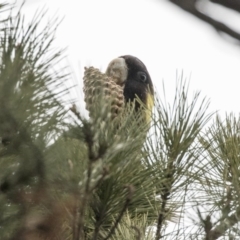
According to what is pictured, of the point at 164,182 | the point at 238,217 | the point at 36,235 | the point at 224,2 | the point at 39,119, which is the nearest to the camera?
the point at 224,2

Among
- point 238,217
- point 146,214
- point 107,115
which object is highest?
point 107,115

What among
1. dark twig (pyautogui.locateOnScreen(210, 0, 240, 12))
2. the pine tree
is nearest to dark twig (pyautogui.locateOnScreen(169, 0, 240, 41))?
dark twig (pyautogui.locateOnScreen(210, 0, 240, 12))

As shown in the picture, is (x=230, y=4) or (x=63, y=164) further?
(x=63, y=164)

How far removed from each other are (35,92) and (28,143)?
10cm

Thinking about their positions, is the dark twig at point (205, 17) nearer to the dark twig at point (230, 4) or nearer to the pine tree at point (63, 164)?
the dark twig at point (230, 4)

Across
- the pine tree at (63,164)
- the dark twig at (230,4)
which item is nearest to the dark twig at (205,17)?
the dark twig at (230,4)

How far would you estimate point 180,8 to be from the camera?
A: 1.47ft

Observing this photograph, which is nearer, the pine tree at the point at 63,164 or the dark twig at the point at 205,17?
the dark twig at the point at 205,17

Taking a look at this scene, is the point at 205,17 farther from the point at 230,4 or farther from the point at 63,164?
the point at 63,164

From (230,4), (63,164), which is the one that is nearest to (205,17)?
(230,4)

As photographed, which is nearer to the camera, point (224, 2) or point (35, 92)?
point (224, 2)

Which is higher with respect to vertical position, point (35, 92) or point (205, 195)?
point (35, 92)

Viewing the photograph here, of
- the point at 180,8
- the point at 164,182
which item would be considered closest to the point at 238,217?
the point at 164,182

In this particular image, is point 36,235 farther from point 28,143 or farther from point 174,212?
point 174,212
